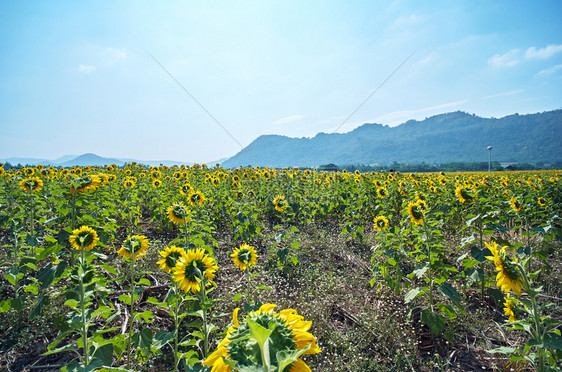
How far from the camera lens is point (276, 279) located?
3.89 metres

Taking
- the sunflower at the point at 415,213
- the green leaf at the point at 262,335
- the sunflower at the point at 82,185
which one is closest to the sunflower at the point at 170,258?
the sunflower at the point at 82,185

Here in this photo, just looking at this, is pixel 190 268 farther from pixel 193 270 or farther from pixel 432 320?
pixel 432 320

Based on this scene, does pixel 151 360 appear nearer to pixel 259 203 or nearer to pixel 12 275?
pixel 12 275

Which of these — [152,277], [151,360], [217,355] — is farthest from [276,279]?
[217,355]

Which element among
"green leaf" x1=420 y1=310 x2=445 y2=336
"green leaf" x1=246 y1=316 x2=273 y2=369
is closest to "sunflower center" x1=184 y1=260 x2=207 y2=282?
"green leaf" x1=246 y1=316 x2=273 y2=369

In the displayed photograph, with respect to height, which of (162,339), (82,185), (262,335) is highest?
(82,185)

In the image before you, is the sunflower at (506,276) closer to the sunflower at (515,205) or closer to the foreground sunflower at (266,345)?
the foreground sunflower at (266,345)

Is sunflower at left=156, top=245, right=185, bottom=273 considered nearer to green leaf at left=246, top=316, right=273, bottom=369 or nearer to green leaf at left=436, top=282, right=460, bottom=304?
green leaf at left=246, top=316, right=273, bottom=369

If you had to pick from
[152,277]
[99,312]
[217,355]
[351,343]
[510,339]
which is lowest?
[510,339]

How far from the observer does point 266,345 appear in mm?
466

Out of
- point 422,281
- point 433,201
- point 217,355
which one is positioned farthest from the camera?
point 433,201

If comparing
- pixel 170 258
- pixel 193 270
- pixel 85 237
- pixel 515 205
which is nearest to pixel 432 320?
pixel 193 270

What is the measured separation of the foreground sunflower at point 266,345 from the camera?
44cm

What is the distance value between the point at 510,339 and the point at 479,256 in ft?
2.77
